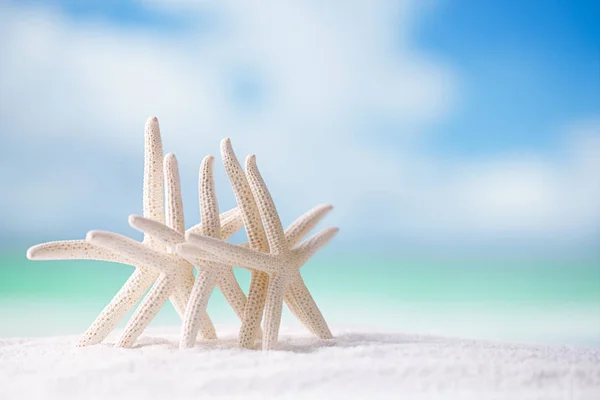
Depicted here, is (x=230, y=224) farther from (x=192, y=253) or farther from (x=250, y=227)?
(x=192, y=253)

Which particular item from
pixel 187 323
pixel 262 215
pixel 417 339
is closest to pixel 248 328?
pixel 187 323

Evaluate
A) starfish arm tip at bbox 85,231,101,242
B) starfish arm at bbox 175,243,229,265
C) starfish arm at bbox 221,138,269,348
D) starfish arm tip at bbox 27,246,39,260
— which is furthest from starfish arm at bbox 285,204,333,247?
starfish arm tip at bbox 27,246,39,260

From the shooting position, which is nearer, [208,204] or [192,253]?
[192,253]

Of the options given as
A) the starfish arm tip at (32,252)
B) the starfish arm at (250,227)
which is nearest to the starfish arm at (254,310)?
the starfish arm at (250,227)

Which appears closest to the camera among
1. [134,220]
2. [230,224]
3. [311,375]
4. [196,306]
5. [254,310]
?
[311,375]

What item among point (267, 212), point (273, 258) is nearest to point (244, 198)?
point (267, 212)

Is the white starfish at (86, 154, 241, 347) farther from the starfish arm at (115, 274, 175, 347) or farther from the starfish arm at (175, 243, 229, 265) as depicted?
the starfish arm at (175, 243, 229, 265)

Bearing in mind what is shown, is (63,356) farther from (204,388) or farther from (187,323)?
(204,388)
